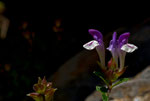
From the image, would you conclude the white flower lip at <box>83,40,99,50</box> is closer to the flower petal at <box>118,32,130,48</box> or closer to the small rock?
the flower petal at <box>118,32,130,48</box>

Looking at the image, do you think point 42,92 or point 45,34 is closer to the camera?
point 42,92

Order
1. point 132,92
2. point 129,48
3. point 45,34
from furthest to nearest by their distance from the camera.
A: point 45,34
point 132,92
point 129,48

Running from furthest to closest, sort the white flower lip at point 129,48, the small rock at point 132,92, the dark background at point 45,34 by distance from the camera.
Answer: the dark background at point 45,34
the small rock at point 132,92
the white flower lip at point 129,48

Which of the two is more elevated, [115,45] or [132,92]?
[115,45]

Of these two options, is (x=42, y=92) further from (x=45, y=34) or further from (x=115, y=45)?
(x=45, y=34)

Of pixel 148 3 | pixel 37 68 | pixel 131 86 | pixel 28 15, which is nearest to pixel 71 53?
pixel 37 68

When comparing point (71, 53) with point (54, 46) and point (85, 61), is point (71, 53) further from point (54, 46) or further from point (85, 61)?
point (85, 61)

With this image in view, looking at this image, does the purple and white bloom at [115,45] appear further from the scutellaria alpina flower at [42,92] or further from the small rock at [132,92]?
the small rock at [132,92]

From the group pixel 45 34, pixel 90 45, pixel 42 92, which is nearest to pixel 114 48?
pixel 90 45

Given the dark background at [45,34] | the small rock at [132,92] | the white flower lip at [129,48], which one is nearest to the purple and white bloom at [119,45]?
the white flower lip at [129,48]
